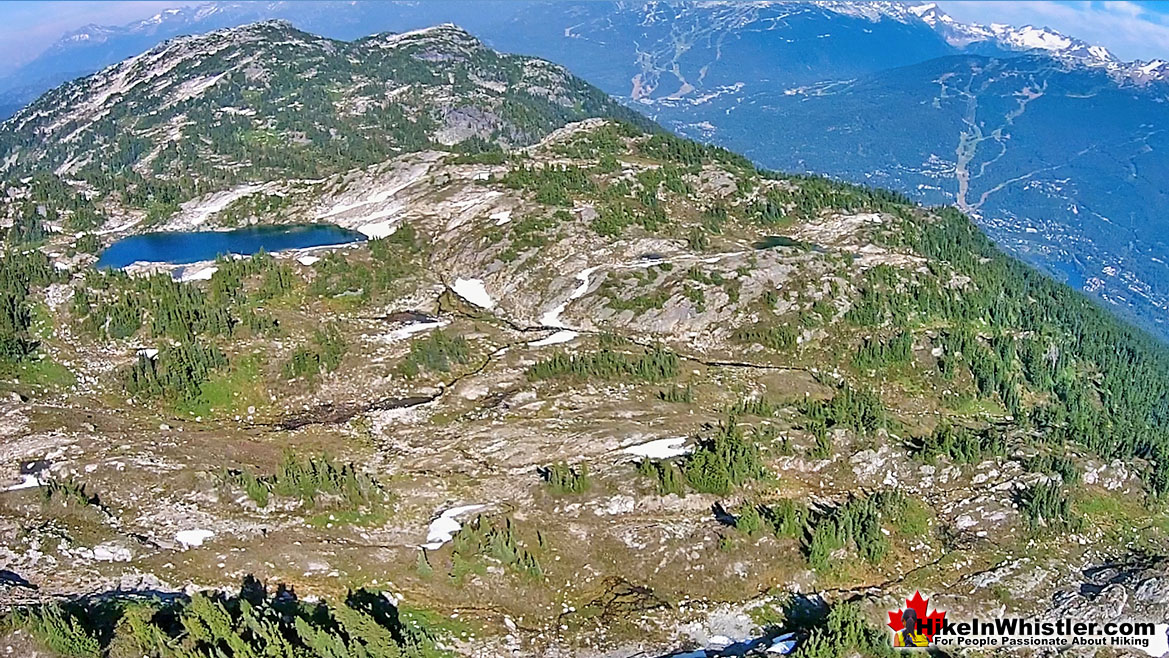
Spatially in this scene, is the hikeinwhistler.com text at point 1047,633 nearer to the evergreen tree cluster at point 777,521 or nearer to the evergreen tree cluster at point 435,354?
the evergreen tree cluster at point 777,521

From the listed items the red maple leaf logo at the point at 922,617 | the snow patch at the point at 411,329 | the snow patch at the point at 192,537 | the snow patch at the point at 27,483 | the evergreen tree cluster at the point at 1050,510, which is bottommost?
the evergreen tree cluster at the point at 1050,510

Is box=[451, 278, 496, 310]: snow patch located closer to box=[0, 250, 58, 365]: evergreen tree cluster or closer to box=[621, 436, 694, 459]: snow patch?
box=[621, 436, 694, 459]: snow patch

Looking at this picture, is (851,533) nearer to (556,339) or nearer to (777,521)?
(777,521)

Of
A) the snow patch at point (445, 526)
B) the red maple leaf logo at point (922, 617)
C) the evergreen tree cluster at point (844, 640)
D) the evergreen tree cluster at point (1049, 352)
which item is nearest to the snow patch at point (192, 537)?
the snow patch at point (445, 526)

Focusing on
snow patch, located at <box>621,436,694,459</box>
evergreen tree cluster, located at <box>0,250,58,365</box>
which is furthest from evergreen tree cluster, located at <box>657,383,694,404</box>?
evergreen tree cluster, located at <box>0,250,58,365</box>

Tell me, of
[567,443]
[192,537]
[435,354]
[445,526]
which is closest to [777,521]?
[567,443]

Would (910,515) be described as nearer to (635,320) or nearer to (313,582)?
(313,582)

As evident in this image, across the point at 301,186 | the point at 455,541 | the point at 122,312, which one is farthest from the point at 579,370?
the point at 301,186
